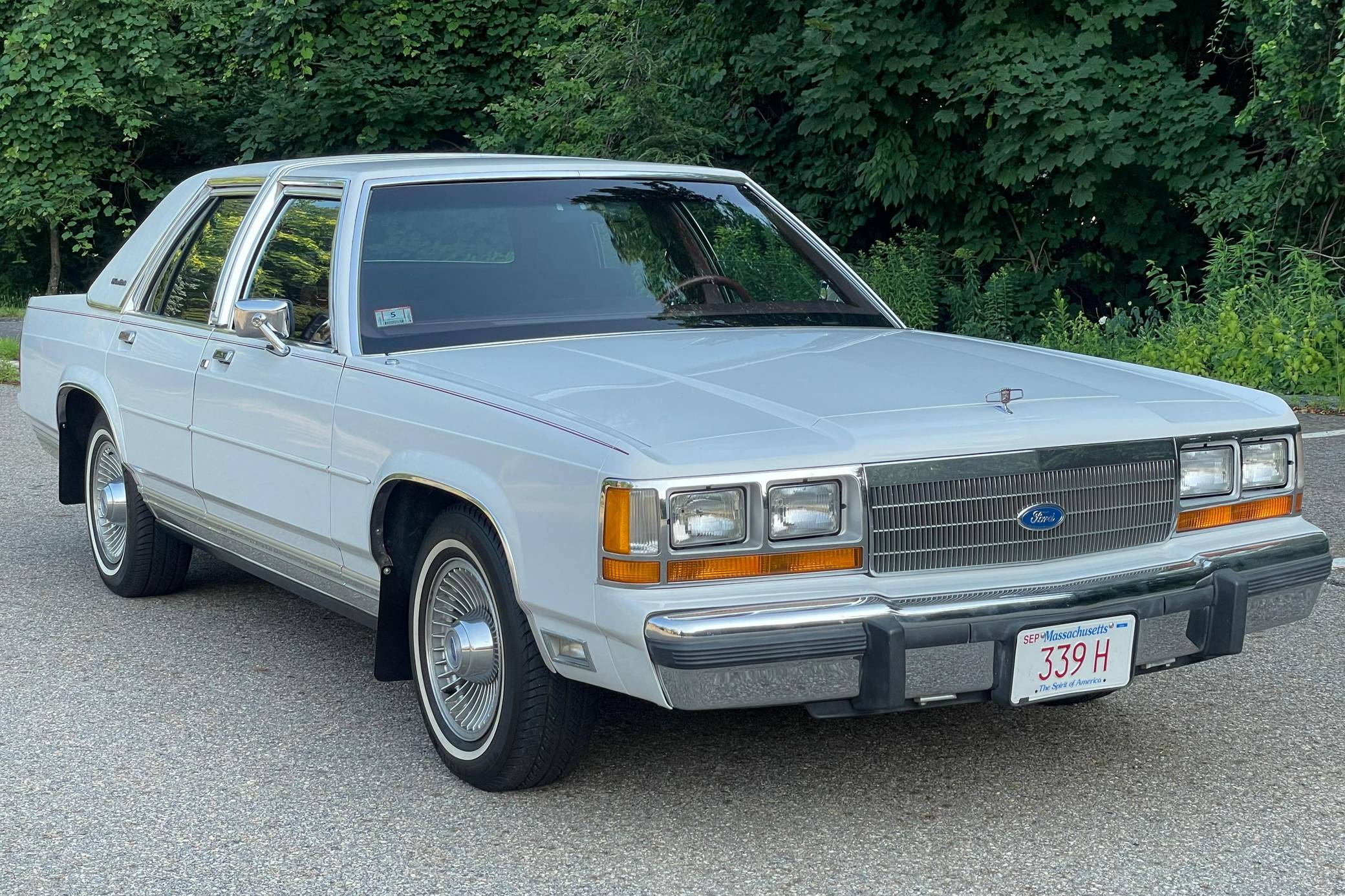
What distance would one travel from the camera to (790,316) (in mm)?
4984

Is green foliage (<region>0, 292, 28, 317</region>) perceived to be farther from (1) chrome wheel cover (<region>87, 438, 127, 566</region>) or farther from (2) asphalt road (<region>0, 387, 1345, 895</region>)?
(2) asphalt road (<region>0, 387, 1345, 895</region>)

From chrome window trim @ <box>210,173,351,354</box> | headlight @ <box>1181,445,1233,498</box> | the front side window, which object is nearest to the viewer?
headlight @ <box>1181,445,1233,498</box>

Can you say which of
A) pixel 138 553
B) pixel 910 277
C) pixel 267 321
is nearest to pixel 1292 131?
pixel 910 277

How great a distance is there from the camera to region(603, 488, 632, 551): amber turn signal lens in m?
3.33

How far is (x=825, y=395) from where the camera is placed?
3.79 m

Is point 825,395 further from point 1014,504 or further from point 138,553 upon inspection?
point 138,553

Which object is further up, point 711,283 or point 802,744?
point 711,283

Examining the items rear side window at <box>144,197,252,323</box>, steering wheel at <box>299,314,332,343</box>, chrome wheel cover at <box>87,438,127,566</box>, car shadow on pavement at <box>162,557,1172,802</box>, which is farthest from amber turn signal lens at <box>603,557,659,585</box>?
chrome wheel cover at <box>87,438,127,566</box>

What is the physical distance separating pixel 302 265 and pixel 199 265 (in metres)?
0.92

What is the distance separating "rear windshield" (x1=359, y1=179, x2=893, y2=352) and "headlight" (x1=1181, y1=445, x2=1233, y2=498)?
1440 millimetres

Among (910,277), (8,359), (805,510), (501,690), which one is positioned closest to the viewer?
(805,510)

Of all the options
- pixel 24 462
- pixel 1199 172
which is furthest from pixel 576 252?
pixel 1199 172

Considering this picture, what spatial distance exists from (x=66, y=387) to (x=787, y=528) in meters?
4.06

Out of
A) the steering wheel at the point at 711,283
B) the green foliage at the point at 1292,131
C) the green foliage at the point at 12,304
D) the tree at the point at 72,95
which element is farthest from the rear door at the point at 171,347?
the green foliage at the point at 12,304
